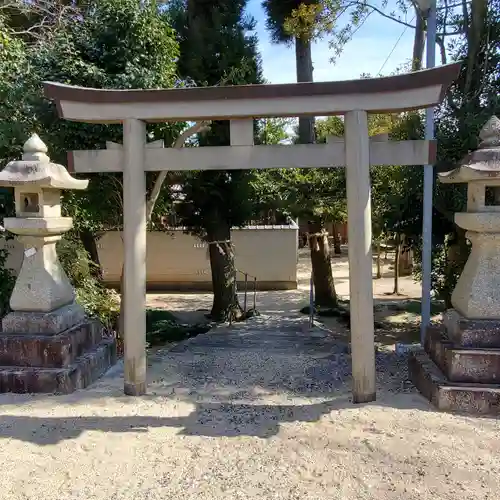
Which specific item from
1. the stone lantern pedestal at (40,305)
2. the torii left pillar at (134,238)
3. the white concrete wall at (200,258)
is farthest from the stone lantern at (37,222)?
the white concrete wall at (200,258)

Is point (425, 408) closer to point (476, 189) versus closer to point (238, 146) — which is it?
point (476, 189)

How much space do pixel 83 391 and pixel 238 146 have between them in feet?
9.20

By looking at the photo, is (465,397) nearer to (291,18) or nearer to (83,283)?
(83,283)

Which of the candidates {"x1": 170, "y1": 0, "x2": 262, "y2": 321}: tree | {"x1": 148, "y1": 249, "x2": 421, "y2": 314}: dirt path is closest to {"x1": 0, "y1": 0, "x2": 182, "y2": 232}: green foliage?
{"x1": 170, "y1": 0, "x2": 262, "y2": 321}: tree

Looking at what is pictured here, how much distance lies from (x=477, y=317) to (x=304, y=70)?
877 centimetres

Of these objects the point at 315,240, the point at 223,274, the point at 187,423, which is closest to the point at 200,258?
the point at 223,274

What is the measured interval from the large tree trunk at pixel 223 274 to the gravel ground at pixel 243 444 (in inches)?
242

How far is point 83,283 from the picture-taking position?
27.1 ft

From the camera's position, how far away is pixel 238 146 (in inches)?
176

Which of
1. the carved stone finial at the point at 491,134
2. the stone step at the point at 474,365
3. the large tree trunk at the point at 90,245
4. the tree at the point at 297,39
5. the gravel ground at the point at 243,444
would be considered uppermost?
the tree at the point at 297,39

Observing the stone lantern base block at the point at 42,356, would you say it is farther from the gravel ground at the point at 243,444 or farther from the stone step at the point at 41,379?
the gravel ground at the point at 243,444

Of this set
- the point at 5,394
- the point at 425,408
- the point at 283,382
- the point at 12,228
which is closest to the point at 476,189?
the point at 425,408

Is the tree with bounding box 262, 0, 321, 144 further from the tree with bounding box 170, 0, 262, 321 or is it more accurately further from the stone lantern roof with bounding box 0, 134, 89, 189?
the stone lantern roof with bounding box 0, 134, 89, 189

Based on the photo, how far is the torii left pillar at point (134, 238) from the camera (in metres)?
4.56
